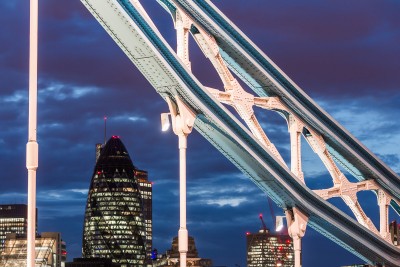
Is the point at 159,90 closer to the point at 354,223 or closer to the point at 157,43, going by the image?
the point at 157,43

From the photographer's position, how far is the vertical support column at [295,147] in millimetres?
38656

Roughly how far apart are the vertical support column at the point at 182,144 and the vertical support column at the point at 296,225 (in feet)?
26.3

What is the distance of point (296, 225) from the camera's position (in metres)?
39.1

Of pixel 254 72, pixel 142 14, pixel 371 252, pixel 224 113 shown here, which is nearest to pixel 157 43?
pixel 142 14

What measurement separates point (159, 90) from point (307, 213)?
9.66 m

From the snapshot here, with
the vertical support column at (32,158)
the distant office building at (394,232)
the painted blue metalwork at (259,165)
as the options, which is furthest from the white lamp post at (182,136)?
the distant office building at (394,232)

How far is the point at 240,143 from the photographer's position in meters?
35.0

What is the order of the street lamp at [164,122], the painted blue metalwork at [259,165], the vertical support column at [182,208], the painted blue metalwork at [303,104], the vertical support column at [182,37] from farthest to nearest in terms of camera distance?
the painted blue metalwork at [303,104], the vertical support column at [182,37], the painted blue metalwork at [259,165], the street lamp at [164,122], the vertical support column at [182,208]

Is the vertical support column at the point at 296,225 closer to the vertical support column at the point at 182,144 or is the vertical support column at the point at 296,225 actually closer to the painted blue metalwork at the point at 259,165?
the painted blue metalwork at the point at 259,165

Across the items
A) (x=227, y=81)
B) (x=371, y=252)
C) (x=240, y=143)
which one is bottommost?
(x=371, y=252)

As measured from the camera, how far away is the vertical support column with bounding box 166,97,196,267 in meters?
30.3

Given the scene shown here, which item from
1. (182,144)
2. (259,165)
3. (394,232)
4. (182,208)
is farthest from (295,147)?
(394,232)

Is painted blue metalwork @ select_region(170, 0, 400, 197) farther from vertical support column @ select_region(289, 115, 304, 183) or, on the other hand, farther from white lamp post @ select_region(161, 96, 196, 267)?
white lamp post @ select_region(161, 96, 196, 267)

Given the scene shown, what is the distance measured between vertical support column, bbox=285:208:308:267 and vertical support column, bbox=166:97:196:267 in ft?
26.3
